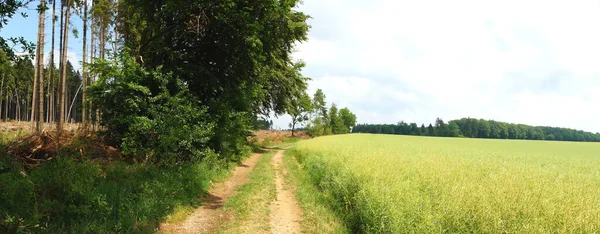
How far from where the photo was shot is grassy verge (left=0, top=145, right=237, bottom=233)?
15.8 feet

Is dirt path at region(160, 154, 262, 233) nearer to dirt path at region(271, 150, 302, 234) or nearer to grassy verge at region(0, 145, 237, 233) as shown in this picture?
grassy verge at region(0, 145, 237, 233)

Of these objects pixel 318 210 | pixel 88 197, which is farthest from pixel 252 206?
pixel 88 197

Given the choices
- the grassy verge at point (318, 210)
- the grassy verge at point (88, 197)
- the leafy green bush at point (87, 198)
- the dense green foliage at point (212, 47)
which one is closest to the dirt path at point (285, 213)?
the grassy verge at point (318, 210)

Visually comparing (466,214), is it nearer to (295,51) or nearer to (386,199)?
(386,199)

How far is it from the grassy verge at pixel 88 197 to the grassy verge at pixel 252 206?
125 centimetres

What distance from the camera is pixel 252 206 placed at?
808 cm

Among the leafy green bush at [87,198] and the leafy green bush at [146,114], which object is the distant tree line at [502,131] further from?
the leafy green bush at [87,198]

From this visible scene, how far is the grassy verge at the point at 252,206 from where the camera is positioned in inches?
254

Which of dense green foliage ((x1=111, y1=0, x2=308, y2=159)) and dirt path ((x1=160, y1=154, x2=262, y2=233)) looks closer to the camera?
dirt path ((x1=160, y1=154, x2=262, y2=233))

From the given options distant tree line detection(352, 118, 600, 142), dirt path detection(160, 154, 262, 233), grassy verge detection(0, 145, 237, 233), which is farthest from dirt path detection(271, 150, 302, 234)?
distant tree line detection(352, 118, 600, 142)

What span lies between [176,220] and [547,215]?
713cm

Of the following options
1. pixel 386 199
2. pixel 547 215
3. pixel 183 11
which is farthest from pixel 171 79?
pixel 547 215

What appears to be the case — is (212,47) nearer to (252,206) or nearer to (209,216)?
(252,206)

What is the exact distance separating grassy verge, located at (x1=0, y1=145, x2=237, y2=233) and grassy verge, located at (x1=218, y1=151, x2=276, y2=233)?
1249 mm
